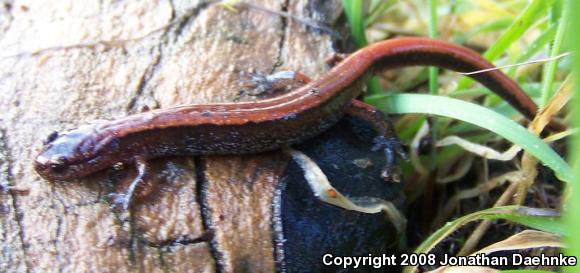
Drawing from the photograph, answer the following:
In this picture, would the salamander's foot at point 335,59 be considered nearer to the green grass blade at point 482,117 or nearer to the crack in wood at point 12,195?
the green grass blade at point 482,117

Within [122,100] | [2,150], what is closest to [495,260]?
[122,100]

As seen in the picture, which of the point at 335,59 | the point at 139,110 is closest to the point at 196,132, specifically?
the point at 139,110

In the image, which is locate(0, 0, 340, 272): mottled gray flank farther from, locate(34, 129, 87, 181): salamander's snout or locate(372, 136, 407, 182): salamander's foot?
locate(372, 136, 407, 182): salamander's foot

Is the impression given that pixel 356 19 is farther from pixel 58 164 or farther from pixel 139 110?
pixel 58 164

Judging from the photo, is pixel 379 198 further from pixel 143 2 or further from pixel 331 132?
pixel 143 2

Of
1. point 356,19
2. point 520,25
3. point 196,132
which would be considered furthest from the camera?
point 356,19

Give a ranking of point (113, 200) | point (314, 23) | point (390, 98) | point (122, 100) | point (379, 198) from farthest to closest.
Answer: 1. point (314, 23)
2. point (390, 98)
3. point (122, 100)
4. point (379, 198)
5. point (113, 200)

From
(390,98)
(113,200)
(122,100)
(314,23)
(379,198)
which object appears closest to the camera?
(113,200)

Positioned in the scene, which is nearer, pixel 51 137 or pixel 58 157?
pixel 58 157
